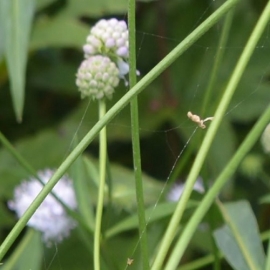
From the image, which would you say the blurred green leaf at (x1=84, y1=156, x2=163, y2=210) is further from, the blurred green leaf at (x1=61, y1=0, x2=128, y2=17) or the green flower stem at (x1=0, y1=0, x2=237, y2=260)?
the green flower stem at (x1=0, y1=0, x2=237, y2=260)

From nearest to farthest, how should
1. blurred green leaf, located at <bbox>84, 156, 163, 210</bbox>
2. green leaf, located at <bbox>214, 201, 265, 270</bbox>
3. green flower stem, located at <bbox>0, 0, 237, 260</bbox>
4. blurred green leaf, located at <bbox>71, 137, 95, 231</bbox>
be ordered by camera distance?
green flower stem, located at <bbox>0, 0, 237, 260</bbox> → green leaf, located at <bbox>214, 201, 265, 270</bbox> → blurred green leaf, located at <bbox>71, 137, 95, 231</bbox> → blurred green leaf, located at <bbox>84, 156, 163, 210</bbox>

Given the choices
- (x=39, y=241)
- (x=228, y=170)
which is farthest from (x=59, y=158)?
(x=228, y=170)

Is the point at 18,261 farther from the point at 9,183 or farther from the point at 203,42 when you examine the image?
the point at 203,42

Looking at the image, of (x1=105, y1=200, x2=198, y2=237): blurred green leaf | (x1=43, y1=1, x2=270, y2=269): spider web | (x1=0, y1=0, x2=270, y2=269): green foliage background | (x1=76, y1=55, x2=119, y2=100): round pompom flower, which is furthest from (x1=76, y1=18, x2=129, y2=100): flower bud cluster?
(x1=43, y1=1, x2=270, y2=269): spider web

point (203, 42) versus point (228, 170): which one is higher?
point (203, 42)

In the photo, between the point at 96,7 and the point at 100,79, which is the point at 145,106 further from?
the point at 100,79

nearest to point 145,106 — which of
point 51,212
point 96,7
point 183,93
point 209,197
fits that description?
point 183,93
